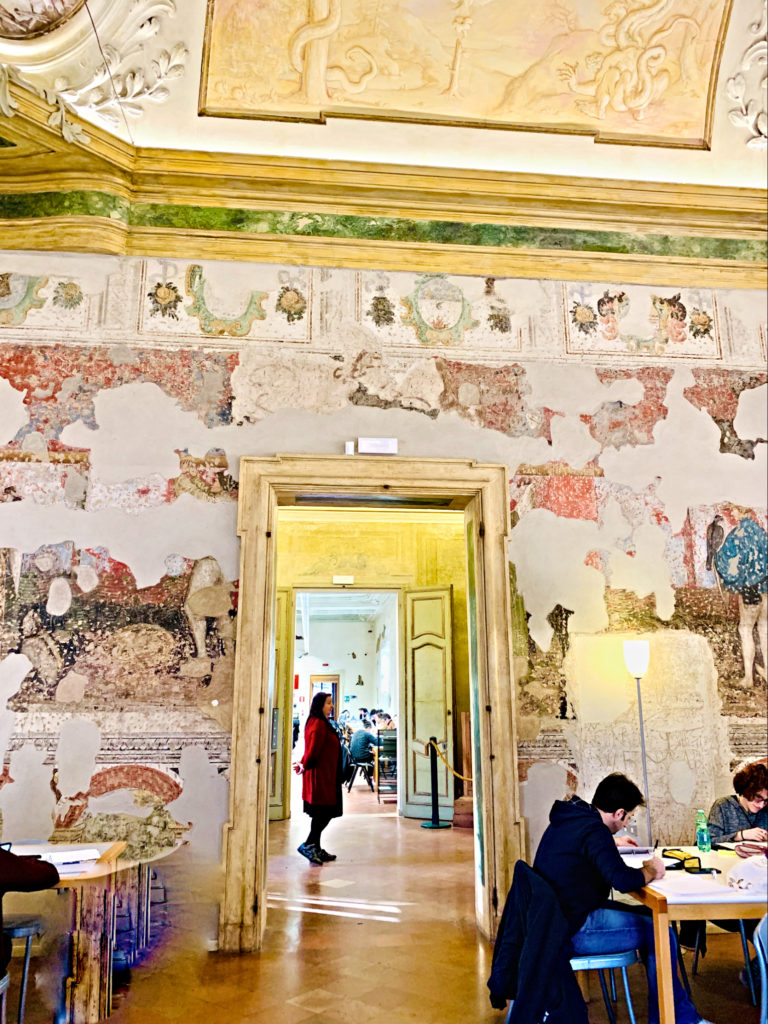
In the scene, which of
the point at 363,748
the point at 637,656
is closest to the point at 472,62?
the point at 637,656

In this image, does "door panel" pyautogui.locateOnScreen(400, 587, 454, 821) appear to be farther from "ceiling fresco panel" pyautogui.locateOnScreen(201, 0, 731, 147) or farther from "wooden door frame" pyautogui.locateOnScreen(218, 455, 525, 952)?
"ceiling fresco panel" pyautogui.locateOnScreen(201, 0, 731, 147)

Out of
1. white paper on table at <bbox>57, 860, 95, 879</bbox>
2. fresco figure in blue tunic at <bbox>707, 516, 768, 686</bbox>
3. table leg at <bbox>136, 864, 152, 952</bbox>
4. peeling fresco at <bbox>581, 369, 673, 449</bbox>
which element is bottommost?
table leg at <bbox>136, 864, 152, 952</bbox>

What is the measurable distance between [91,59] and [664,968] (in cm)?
726

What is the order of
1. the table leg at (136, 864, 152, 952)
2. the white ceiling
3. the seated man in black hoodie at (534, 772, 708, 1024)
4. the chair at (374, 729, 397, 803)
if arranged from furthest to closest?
the chair at (374, 729, 397, 803), the white ceiling, the table leg at (136, 864, 152, 952), the seated man in black hoodie at (534, 772, 708, 1024)

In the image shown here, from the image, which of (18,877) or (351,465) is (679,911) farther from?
(351,465)

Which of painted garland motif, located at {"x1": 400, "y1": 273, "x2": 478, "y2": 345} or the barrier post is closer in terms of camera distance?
painted garland motif, located at {"x1": 400, "y1": 273, "x2": 478, "y2": 345}

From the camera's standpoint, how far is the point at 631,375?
6.68m

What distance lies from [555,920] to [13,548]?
15.0ft

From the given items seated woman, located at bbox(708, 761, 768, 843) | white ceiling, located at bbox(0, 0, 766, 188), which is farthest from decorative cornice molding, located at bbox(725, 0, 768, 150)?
seated woman, located at bbox(708, 761, 768, 843)

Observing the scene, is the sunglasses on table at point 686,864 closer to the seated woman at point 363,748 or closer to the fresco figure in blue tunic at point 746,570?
the fresco figure in blue tunic at point 746,570

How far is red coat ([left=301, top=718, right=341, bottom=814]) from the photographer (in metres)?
8.26

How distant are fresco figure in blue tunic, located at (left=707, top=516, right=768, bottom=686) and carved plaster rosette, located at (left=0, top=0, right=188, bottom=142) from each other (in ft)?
19.7

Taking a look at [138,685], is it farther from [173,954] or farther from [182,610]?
[173,954]

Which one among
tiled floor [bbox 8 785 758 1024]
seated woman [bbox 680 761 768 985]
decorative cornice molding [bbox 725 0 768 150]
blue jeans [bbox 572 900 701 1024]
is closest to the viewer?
blue jeans [bbox 572 900 701 1024]
